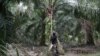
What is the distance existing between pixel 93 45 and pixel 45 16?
4424mm

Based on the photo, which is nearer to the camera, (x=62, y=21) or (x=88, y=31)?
(x=88, y=31)

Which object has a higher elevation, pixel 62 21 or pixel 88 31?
pixel 62 21

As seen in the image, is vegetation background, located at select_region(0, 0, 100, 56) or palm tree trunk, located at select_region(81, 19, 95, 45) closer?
vegetation background, located at select_region(0, 0, 100, 56)

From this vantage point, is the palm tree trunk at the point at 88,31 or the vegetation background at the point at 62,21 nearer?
the vegetation background at the point at 62,21

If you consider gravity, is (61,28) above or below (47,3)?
below

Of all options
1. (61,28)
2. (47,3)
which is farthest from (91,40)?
(47,3)

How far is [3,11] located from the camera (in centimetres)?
1064

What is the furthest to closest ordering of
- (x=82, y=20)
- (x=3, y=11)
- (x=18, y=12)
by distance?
(x=82, y=20) → (x=18, y=12) → (x=3, y=11)

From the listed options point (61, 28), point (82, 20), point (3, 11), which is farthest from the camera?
point (61, 28)

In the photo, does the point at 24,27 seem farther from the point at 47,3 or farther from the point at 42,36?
the point at 47,3

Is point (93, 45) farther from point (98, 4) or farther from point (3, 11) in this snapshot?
point (3, 11)

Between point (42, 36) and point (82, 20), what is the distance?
336cm

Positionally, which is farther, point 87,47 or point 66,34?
point 66,34

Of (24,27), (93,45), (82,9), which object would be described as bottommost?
(93,45)
